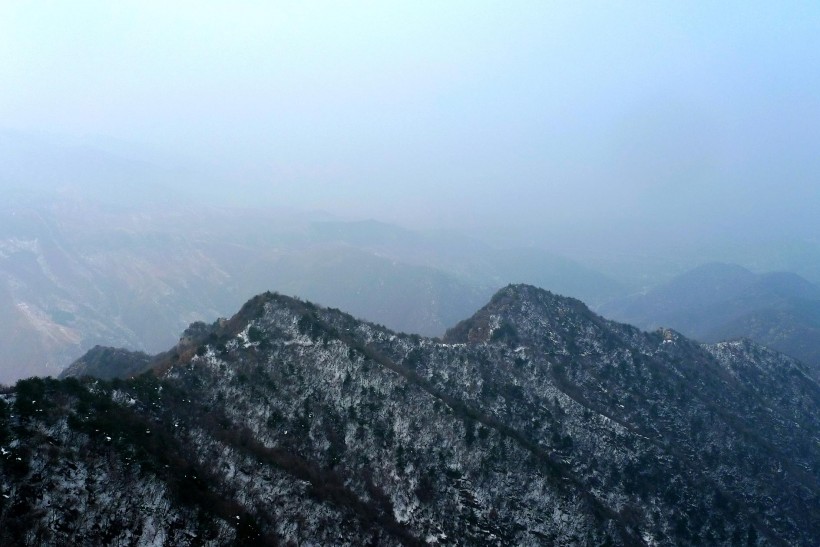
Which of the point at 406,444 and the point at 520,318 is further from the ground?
the point at 520,318

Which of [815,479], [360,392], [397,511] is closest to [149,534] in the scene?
[397,511]

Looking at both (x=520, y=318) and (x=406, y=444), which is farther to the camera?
(x=520, y=318)

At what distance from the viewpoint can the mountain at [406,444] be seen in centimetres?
3472

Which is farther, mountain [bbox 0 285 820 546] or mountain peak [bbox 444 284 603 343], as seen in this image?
mountain peak [bbox 444 284 603 343]

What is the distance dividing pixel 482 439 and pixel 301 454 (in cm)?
2291

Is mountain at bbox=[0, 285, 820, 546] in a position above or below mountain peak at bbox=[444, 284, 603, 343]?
below

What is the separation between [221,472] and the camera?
1702 inches

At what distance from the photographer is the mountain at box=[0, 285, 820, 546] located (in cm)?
3472

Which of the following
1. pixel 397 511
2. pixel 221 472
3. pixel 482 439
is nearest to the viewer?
pixel 221 472

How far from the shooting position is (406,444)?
56.6 metres

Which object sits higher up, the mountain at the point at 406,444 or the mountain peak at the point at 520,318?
the mountain peak at the point at 520,318

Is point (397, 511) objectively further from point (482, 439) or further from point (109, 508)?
point (109, 508)

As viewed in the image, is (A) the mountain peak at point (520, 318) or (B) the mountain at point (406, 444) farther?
(A) the mountain peak at point (520, 318)

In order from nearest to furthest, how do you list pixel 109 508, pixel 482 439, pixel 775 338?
pixel 109 508, pixel 482 439, pixel 775 338
